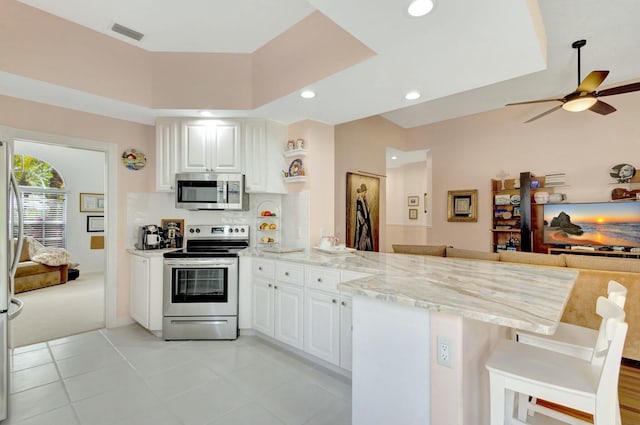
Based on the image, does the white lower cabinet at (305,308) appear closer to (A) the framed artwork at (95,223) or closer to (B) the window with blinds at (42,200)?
(A) the framed artwork at (95,223)

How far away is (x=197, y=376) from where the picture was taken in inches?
98.4

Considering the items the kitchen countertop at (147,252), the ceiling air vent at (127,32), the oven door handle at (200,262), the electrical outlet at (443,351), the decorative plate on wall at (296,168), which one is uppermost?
the ceiling air vent at (127,32)

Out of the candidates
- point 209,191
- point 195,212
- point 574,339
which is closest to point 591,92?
point 574,339

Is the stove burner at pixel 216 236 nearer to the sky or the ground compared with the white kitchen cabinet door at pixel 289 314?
nearer to the sky

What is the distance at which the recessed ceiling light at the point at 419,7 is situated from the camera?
5.43 feet

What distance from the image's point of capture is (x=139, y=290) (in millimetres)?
3484

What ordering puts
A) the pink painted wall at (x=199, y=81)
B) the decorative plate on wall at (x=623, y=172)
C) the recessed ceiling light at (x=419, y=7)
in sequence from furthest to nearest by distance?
1. the decorative plate on wall at (x=623, y=172)
2. the pink painted wall at (x=199, y=81)
3. the recessed ceiling light at (x=419, y=7)

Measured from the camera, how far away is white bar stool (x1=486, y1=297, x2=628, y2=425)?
41.9 inches

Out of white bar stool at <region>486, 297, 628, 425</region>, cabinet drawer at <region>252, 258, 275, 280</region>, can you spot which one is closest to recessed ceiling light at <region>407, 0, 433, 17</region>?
white bar stool at <region>486, 297, 628, 425</region>

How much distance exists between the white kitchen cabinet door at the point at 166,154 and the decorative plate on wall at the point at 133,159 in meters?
0.39

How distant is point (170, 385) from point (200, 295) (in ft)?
3.27

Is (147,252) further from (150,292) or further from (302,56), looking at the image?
(302,56)

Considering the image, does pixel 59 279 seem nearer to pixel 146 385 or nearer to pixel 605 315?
pixel 146 385

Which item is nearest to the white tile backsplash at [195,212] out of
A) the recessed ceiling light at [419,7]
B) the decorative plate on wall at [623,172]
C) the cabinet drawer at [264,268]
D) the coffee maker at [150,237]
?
the coffee maker at [150,237]
